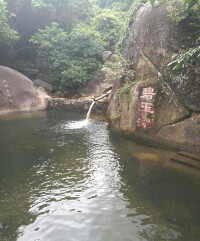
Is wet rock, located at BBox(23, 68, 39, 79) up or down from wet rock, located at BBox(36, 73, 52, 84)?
up

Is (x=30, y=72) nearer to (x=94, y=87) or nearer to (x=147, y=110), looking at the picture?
(x=94, y=87)

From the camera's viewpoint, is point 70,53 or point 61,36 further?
point 70,53

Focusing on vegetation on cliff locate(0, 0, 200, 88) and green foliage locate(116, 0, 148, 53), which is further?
vegetation on cliff locate(0, 0, 200, 88)

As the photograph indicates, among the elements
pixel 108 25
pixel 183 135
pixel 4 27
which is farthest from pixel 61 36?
pixel 183 135

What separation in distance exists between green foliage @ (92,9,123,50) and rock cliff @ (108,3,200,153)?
538 inches

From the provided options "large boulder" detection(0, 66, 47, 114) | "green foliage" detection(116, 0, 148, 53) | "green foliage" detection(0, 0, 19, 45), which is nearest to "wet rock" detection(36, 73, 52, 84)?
"large boulder" detection(0, 66, 47, 114)

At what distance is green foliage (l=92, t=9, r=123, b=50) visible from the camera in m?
22.5

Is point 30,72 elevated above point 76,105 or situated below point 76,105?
above

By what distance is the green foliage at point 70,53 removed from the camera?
1822 cm

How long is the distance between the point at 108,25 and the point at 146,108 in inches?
718

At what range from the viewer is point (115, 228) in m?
3.64

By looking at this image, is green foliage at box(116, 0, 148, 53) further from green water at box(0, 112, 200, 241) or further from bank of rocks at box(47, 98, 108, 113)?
green water at box(0, 112, 200, 241)

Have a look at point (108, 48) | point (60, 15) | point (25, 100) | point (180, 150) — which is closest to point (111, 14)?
point (108, 48)

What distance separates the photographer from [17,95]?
1550 centimetres
